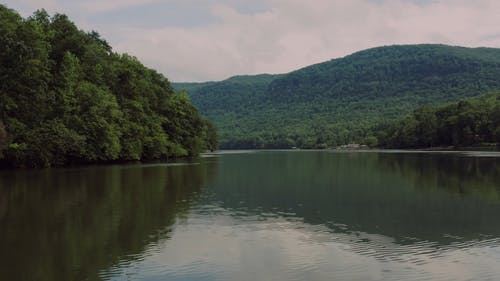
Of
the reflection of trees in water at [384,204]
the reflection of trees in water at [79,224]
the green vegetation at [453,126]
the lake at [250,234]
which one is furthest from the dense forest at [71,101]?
the green vegetation at [453,126]

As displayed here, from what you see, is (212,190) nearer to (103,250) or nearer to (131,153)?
(103,250)

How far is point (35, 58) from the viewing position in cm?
4847

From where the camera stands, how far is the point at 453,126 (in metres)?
132

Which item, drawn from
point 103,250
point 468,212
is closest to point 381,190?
point 468,212

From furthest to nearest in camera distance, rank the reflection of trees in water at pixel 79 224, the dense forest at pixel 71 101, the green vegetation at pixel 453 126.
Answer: the green vegetation at pixel 453 126 → the dense forest at pixel 71 101 → the reflection of trees in water at pixel 79 224

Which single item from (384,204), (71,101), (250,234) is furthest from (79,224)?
(71,101)

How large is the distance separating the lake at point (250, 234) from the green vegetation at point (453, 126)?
104573 mm

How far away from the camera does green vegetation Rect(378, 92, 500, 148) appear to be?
410ft

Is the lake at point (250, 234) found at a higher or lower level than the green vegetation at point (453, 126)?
lower

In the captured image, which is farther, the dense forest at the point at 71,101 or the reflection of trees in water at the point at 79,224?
the dense forest at the point at 71,101

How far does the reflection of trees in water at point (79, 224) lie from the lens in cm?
1217

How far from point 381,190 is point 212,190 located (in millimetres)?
9286

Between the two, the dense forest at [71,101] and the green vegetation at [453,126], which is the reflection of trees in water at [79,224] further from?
the green vegetation at [453,126]

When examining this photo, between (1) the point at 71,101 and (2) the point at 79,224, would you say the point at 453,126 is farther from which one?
(2) the point at 79,224
